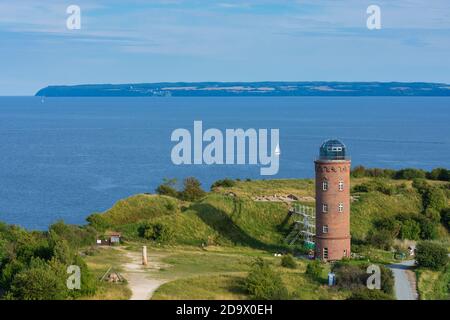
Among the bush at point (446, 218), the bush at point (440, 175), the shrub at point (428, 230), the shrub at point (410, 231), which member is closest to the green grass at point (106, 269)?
the shrub at point (410, 231)

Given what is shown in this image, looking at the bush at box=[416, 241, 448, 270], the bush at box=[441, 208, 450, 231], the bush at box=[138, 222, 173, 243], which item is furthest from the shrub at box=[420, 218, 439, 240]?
the bush at box=[138, 222, 173, 243]

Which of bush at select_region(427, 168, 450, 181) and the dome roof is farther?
bush at select_region(427, 168, 450, 181)

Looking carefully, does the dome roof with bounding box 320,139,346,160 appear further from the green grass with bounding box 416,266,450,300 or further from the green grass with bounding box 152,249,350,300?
the green grass with bounding box 416,266,450,300

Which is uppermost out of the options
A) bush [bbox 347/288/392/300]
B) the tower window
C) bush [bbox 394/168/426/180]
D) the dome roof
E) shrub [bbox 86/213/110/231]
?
the dome roof

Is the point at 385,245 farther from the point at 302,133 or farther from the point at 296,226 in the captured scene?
the point at 302,133

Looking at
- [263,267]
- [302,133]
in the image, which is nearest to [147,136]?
[302,133]

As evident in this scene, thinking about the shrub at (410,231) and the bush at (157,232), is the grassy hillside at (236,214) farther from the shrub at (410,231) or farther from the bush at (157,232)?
the shrub at (410,231)
